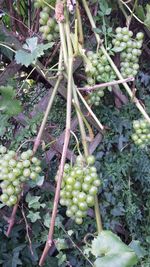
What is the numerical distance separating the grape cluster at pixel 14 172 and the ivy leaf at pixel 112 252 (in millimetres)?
186

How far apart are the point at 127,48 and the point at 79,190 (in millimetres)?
464

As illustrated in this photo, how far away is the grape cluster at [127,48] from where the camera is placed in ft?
3.59

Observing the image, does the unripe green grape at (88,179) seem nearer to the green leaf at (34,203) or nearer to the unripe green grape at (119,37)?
the green leaf at (34,203)

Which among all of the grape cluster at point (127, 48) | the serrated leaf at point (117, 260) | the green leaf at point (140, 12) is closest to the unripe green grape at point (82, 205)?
the serrated leaf at point (117, 260)

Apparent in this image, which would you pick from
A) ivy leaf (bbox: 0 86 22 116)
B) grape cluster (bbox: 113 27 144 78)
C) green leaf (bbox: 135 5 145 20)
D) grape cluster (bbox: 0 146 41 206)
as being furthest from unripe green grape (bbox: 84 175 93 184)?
green leaf (bbox: 135 5 145 20)

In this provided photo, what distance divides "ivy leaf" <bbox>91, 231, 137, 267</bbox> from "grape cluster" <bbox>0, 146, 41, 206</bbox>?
7.3 inches

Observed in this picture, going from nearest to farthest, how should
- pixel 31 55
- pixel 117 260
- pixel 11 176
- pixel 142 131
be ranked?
pixel 117 260 → pixel 11 176 → pixel 31 55 → pixel 142 131

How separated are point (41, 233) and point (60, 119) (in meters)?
0.35

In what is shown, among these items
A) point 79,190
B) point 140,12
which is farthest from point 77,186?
point 140,12

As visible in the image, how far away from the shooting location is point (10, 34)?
111 cm

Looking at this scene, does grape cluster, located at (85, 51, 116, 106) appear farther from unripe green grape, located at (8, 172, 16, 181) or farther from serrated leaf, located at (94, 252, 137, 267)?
serrated leaf, located at (94, 252, 137, 267)

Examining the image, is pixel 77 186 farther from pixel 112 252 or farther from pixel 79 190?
pixel 112 252

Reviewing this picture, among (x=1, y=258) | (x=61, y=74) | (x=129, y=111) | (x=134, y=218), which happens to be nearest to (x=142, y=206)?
(x=134, y=218)

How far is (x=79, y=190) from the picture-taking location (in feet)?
2.62
